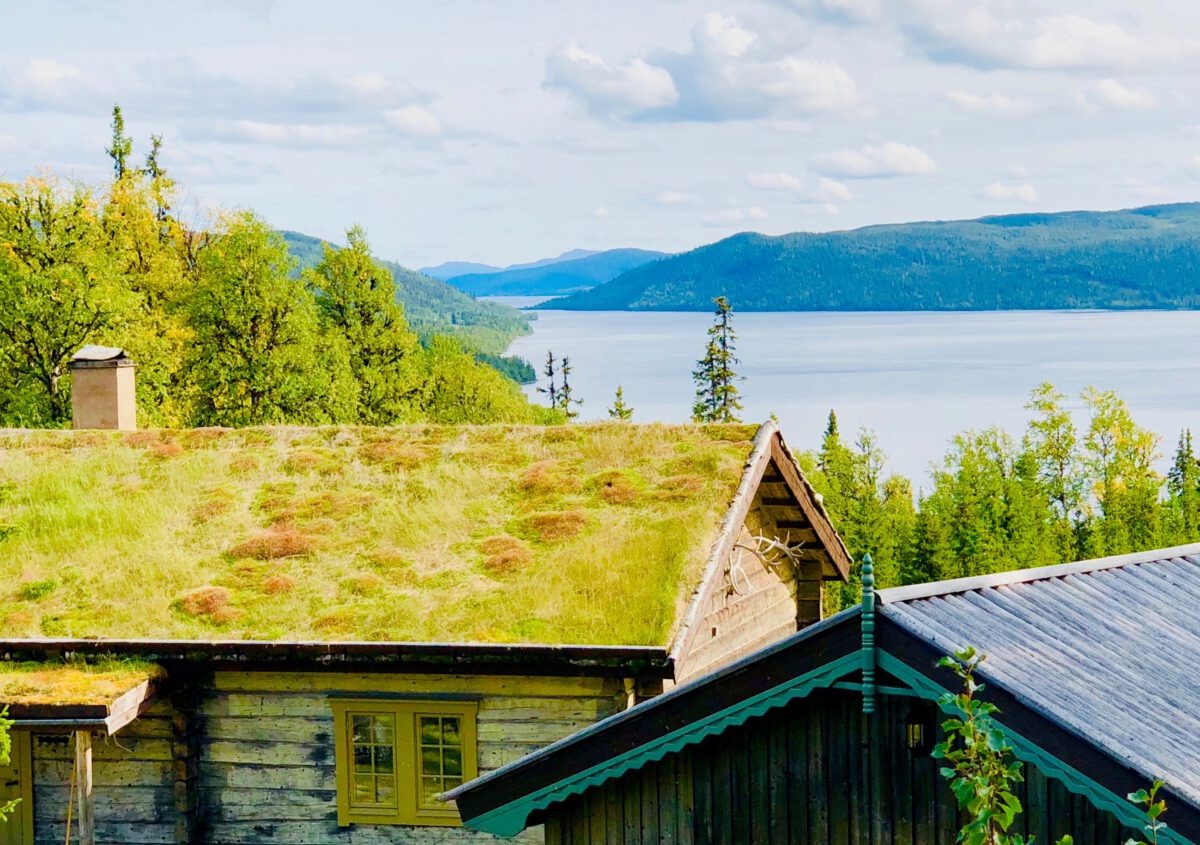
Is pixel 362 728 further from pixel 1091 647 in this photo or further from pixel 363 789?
pixel 1091 647

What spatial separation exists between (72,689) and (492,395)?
201ft

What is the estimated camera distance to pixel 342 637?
14.0 meters

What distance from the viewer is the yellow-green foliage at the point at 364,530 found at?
46.9 ft

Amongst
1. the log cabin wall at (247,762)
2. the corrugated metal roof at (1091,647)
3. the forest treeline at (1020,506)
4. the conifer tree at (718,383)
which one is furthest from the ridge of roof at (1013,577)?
the conifer tree at (718,383)

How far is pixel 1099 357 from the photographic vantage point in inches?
6895

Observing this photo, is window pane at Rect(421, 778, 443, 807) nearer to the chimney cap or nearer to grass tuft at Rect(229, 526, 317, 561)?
grass tuft at Rect(229, 526, 317, 561)

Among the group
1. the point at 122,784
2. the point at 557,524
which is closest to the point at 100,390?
the point at 122,784

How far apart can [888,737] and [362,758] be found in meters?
8.54

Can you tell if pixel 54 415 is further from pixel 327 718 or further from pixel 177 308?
pixel 327 718

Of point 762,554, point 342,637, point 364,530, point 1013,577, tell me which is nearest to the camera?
point 1013,577

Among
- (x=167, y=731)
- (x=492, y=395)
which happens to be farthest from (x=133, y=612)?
(x=492, y=395)

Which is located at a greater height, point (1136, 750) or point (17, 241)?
point (17, 241)

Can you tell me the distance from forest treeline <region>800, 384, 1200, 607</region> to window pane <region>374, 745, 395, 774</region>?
59.9 ft

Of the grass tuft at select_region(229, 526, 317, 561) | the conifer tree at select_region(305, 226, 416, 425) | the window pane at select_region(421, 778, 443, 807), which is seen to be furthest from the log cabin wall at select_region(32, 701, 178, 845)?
the conifer tree at select_region(305, 226, 416, 425)
